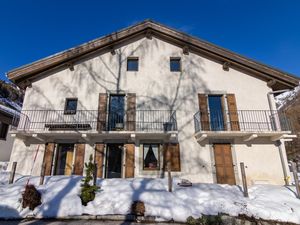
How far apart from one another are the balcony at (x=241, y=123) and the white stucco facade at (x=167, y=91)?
395 mm

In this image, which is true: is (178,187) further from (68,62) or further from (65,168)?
(68,62)

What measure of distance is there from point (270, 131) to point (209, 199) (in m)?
5.64

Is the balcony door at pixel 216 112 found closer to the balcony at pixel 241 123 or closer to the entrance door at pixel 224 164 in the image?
the balcony at pixel 241 123

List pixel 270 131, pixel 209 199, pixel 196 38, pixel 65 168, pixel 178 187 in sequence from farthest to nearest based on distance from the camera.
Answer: pixel 196 38
pixel 65 168
pixel 270 131
pixel 178 187
pixel 209 199

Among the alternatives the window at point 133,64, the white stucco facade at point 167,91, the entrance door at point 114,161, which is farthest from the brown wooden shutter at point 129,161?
the window at point 133,64

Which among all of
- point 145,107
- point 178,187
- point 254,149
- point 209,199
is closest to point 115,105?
point 145,107

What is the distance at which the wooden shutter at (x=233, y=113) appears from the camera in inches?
429

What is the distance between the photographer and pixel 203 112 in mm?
11148

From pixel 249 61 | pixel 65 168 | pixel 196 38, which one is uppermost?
pixel 196 38

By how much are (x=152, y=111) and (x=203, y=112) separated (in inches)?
Result: 120

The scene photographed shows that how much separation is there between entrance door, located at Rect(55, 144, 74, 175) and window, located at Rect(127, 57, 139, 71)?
6005 millimetres

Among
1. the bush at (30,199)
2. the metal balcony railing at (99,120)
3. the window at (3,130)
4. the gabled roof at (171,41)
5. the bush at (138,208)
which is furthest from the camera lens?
the window at (3,130)

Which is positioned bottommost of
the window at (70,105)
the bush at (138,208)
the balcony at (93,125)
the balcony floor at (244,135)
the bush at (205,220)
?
the bush at (205,220)

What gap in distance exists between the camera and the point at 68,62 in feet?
39.5
